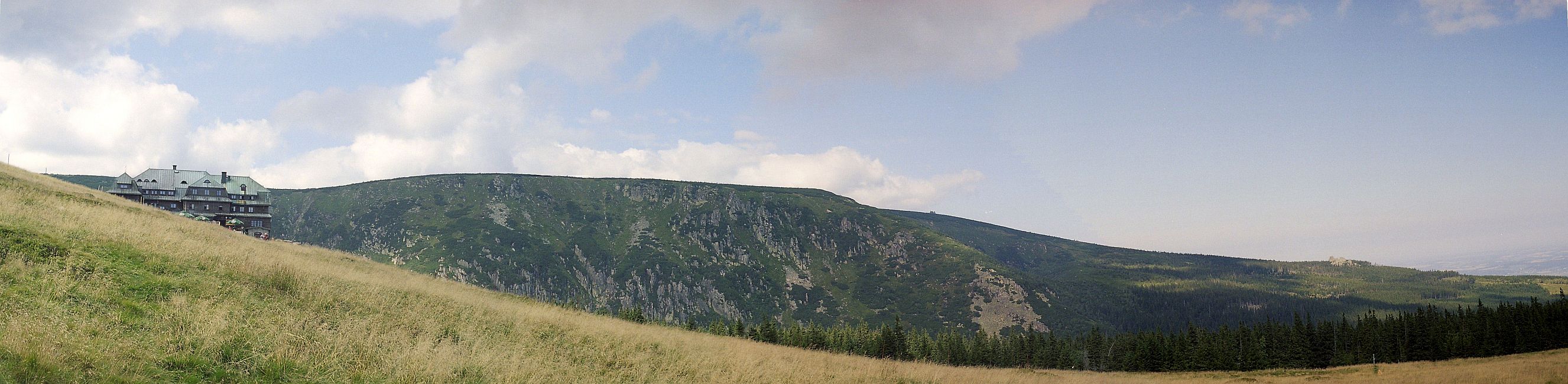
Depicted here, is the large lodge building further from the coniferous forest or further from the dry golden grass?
the dry golden grass

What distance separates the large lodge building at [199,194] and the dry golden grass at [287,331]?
73078 mm

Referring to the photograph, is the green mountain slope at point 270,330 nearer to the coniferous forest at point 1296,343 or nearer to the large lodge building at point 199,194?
the coniferous forest at point 1296,343

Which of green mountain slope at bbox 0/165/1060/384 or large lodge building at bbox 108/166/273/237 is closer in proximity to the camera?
green mountain slope at bbox 0/165/1060/384

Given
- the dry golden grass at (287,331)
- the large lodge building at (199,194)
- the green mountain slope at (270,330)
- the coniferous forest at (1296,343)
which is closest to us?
the green mountain slope at (270,330)

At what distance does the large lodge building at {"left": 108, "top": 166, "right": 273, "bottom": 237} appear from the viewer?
80438 mm

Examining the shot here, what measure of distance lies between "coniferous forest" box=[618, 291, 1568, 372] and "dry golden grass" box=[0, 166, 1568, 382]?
58.5m

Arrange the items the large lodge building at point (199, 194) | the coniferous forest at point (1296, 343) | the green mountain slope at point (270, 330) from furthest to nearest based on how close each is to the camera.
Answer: the coniferous forest at point (1296, 343), the large lodge building at point (199, 194), the green mountain slope at point (270, 330)

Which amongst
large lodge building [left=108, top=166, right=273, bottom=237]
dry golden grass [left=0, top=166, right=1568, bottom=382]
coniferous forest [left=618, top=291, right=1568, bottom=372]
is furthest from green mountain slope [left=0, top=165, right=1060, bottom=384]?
large lodge building [left=108, top=166, right=273, bottom=237]

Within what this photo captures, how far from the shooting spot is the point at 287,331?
480 inches

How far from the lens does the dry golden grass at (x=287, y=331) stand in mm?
10234

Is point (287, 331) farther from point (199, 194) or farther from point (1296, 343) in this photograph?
point (1296, 343)

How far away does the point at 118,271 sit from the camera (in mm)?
14141

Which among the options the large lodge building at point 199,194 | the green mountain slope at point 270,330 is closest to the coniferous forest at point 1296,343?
the large lodge building at point 199,194

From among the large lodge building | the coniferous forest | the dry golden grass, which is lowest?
the coniferous forest
